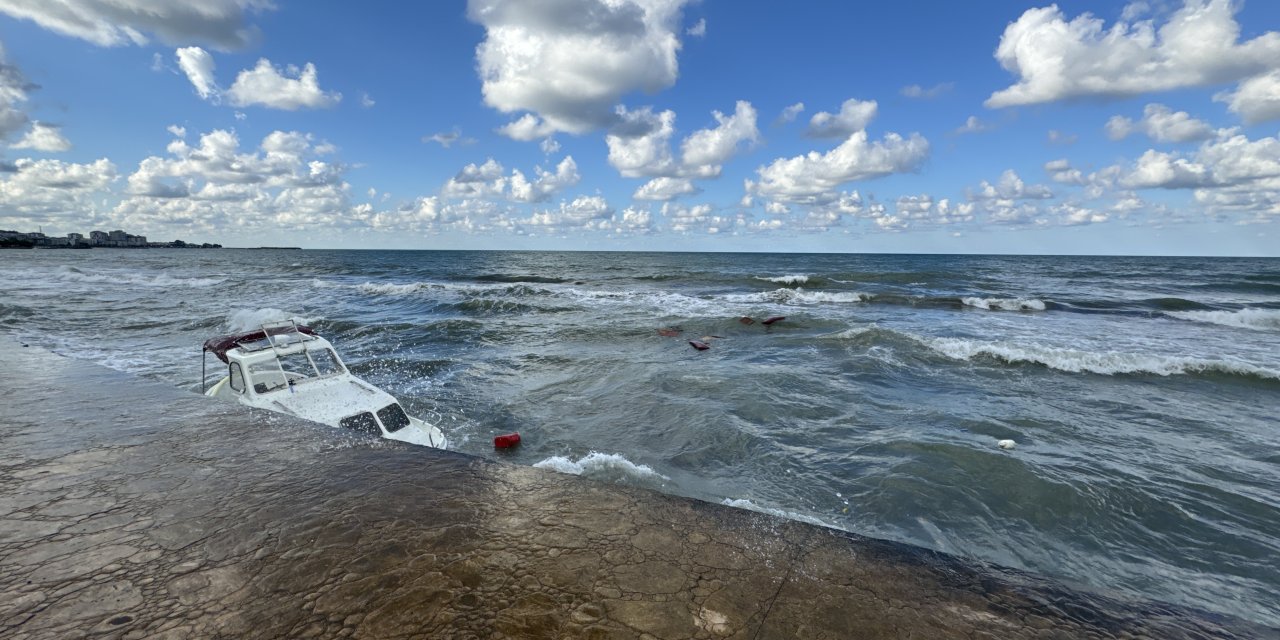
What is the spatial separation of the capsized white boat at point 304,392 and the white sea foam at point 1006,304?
32301 millimetres

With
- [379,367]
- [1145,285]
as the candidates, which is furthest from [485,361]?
[1145,285]

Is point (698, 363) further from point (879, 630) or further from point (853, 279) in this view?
point (853, 279)

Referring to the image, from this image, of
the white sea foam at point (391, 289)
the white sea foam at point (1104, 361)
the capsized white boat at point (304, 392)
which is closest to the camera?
the capsized white boat at point (304, 392)

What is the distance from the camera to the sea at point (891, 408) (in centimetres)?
665

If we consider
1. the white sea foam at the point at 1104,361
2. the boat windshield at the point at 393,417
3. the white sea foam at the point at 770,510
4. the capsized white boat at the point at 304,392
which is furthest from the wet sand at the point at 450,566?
the white sea foam at the point at 1104,361

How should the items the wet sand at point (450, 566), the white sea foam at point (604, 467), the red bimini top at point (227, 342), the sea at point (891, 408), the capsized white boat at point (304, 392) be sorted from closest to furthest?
the wet sand at point (450, 566)
the sea at point (891, 408)
the white sea foam at point (604, 467)
the capsized white boat at point (304, 392)
the red bimini top at point (227, 342)

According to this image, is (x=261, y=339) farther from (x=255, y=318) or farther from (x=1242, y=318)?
(x=1242, y=318)

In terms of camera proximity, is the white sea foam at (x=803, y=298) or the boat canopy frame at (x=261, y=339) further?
the white sea foam at (x=803, y=298)

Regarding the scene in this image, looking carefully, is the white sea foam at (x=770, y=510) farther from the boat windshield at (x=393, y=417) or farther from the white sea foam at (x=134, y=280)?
the white sea foam at (x=134, y=280)

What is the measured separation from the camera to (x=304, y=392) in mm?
9398

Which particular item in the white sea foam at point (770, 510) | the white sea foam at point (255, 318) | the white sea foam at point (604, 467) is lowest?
the white sea foam at point (770, 510)

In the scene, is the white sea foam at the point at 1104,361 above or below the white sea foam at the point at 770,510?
above

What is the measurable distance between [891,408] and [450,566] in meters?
10.6

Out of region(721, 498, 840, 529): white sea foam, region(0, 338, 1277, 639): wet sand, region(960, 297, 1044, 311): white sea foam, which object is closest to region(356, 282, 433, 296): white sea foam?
region(721, 498, 840, 529): white sea foam
